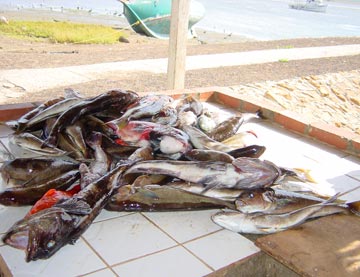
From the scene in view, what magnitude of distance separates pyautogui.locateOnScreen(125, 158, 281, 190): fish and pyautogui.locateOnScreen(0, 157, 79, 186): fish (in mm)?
625

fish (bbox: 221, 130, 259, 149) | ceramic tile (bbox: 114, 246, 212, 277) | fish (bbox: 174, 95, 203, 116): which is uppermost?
fish (bbox: 174, 95, 203, 116)

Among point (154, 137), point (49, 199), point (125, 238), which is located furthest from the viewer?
point (154, 137)

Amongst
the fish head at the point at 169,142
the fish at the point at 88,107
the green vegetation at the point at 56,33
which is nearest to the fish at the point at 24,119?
the fish at the point at 88,107

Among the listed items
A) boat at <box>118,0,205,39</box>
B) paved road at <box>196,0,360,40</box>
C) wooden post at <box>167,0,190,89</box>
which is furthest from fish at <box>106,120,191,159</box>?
boat at <box>118,0,205,39</box>

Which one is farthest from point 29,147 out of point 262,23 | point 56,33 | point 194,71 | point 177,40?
point 262,23

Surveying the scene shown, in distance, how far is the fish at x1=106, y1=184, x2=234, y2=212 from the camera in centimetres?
314

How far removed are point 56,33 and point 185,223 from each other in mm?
21532

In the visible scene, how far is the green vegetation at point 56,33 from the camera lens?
21562 mm

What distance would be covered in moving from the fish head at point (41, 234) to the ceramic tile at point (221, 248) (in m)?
0.82

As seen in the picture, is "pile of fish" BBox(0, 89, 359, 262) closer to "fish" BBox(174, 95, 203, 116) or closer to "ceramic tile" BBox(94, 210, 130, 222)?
"ceramic tile" BBox(94, 210, 130, 222)

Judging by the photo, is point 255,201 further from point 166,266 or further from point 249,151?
point 166,266

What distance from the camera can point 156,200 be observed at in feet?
10.4

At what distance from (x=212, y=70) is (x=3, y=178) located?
9.61 meters

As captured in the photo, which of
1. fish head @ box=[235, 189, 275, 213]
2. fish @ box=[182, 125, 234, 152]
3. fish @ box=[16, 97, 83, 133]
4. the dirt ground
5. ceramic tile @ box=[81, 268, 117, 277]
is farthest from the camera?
the dirt ground
